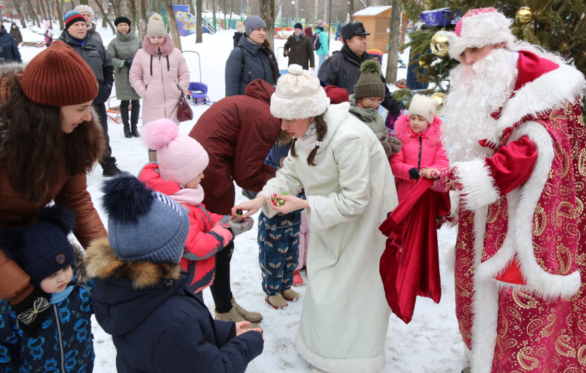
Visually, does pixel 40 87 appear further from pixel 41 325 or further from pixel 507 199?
pixel 507 199

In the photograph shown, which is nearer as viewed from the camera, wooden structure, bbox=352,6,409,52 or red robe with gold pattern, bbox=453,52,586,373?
red robe with gold pattern, bbox=453,52,586,373

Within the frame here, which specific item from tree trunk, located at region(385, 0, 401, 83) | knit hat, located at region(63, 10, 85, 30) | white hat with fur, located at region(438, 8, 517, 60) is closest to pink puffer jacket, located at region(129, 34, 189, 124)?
knit hat, located at region(63, 10, 85, 30)

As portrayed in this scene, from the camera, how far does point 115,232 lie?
1.49 meters

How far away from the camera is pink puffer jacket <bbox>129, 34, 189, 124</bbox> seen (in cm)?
618

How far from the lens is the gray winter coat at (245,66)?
17.8 feet

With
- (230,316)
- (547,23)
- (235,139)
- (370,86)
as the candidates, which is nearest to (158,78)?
(370,86)

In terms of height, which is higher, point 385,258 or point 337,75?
point 337,75

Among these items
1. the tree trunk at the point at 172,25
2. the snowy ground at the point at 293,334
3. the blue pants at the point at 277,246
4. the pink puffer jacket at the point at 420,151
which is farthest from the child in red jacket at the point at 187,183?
the tree trunk at the point at 172,25

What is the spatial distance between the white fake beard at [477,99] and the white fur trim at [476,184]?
0.86ft

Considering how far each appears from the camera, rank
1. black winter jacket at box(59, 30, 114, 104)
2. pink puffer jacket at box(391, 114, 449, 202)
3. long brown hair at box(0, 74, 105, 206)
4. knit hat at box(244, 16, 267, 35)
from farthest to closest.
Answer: black winter jacket at box(59, 30, 114, 104) < knit hat at box(244, 16, 267, 35) < pink puffer jacket at box(391, 114, 449, 202) < long brown hair at box(0, 74, 105, 206)

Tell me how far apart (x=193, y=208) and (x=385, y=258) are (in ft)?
3.56

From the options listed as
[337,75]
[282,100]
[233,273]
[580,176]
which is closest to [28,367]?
[282,100]

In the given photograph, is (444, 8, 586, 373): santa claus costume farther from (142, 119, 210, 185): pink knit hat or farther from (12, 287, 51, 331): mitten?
(12, 287, 51, 331): mitten

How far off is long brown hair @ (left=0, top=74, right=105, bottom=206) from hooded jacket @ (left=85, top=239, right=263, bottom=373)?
46 centimetres
